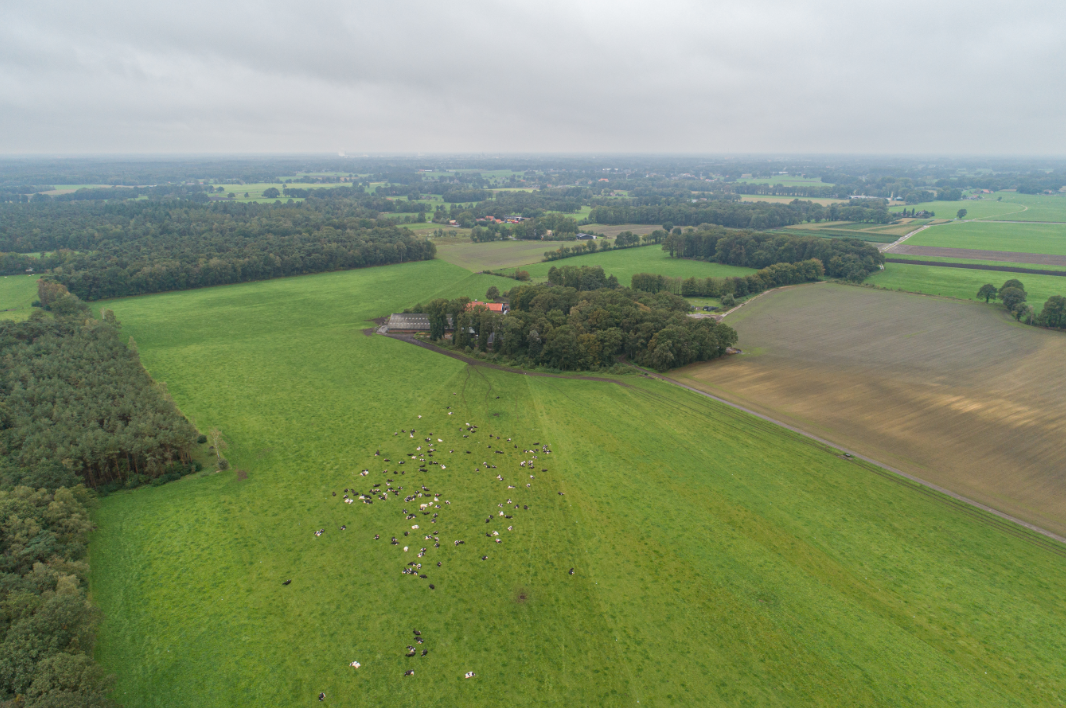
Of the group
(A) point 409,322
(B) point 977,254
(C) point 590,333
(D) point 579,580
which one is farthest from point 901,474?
(B) point 977,254

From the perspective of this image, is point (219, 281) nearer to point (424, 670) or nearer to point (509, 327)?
point (509, 327)

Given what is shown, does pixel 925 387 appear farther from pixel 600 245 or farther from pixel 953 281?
pixel 600 245

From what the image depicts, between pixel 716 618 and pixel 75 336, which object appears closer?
pixel 716 618

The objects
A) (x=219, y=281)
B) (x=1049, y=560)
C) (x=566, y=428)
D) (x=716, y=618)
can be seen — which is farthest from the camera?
(x=219, y=281)

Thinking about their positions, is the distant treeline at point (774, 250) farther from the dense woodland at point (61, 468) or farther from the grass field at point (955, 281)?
the dense woodland at point (61, 468)

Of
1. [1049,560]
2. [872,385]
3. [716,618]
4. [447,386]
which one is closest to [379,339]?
[447,386]
